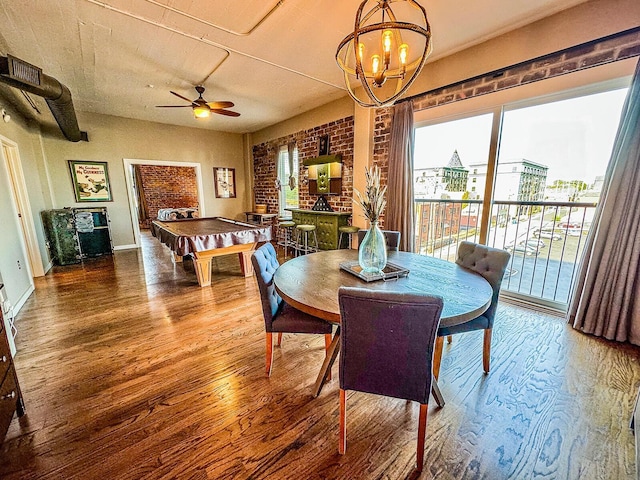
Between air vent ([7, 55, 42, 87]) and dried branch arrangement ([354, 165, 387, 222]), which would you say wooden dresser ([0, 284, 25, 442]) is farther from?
air vent ([7, 55, 42, 87])

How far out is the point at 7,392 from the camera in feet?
4.50

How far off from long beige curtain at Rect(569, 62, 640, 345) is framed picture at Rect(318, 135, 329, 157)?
3664mm

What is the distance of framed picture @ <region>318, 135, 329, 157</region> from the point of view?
4848mm

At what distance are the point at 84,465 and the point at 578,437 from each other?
248 cm

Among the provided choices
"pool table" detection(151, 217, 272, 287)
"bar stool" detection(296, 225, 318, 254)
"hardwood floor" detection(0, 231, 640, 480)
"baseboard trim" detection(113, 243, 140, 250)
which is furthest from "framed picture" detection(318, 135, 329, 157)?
"baseboard trim" detection(113, 243, 140, 250)

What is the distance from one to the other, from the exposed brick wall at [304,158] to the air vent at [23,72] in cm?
363

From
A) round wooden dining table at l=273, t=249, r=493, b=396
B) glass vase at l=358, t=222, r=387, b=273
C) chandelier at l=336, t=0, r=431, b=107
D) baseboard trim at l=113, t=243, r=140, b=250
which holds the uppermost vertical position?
chandelier at l=336, t=0, r=431, b=107

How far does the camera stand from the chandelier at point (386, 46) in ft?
4.35

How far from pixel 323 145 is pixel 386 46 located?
338cm

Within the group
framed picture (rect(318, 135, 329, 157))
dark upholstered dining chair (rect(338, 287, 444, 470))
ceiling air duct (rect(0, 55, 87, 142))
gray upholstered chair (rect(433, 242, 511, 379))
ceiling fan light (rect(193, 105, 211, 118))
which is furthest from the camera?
framed picture (rect(318, 135, 329, 157))

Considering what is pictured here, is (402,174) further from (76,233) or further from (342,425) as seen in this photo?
(76,233)

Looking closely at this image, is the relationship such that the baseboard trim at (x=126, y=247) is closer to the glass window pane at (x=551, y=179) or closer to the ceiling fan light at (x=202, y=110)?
the ceiling fan light at (x=202, y=110)

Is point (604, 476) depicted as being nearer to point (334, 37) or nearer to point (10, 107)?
point (334, 37)

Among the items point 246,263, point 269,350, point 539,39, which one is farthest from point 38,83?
point 539,39
